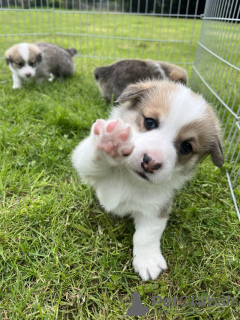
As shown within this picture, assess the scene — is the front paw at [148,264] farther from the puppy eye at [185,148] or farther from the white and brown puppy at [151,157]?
the puppy eye at [185,148]

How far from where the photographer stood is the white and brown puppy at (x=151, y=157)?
150 cm

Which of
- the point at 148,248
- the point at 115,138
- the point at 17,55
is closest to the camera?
the point at 115,138

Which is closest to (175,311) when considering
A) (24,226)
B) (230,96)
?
(24,226)

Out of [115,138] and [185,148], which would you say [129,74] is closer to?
[185,148]

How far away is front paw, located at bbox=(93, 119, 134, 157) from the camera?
1.29 m

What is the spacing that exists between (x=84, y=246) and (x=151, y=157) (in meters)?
0.90

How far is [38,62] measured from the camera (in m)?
5.01

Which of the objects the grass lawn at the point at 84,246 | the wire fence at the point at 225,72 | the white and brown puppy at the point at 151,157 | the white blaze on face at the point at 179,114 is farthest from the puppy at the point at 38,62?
the white blaze on face at the point at 179,114

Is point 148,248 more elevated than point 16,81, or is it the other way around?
point 16,81

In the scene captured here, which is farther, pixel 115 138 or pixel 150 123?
pixel 150 123

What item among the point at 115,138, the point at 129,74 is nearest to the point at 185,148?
the point at 115,138

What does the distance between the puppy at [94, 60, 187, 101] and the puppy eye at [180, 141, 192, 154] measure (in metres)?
2.34

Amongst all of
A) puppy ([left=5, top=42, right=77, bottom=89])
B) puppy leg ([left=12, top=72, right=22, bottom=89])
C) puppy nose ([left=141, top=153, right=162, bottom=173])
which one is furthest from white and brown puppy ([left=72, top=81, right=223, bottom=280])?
puppy ([left=5, top=42, right=77, bottom=89])

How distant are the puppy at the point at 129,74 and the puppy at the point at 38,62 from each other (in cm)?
134
